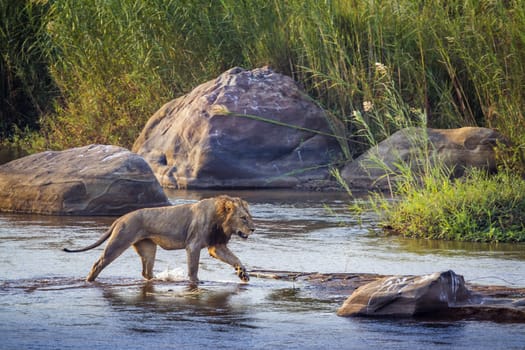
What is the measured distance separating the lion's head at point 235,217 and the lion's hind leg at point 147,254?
623 millimetres

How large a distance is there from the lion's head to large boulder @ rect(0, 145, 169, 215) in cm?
451

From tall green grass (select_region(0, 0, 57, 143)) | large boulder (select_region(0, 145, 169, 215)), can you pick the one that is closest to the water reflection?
large boulder (select_region(0, 145, 169, 215))

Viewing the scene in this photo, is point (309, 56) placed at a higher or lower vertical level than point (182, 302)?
higher

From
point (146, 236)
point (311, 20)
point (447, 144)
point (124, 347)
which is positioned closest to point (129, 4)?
point (311, 20)

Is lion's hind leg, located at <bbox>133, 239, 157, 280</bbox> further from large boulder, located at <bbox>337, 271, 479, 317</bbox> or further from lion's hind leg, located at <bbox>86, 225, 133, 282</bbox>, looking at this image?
large boulder, located at <bbox>337, 271, 479, 317</bbox>

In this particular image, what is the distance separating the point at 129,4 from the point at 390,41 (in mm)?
4647

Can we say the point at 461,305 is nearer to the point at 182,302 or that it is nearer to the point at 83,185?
the point at 182,302

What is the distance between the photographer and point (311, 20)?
17406 millimetres

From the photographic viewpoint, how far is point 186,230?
31.3ft

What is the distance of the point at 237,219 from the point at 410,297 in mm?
2049

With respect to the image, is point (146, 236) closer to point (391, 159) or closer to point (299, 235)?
point (299, 235)

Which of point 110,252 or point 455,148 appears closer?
point 110,252

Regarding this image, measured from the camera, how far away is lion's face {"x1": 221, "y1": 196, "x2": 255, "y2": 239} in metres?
9.32

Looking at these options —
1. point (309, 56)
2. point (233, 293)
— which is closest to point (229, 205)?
point (233, 293)
